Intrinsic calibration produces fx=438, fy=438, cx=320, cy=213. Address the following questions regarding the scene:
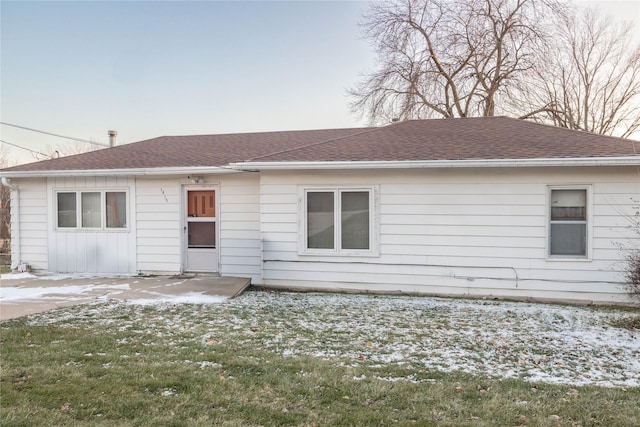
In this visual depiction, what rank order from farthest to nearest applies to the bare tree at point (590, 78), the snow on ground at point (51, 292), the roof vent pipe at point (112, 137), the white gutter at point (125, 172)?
the bare tree at point (590, 78), the roof vent pipe at point (112, 137), the white gutter at point (125, 172), the snow on ground at point (51, 292)

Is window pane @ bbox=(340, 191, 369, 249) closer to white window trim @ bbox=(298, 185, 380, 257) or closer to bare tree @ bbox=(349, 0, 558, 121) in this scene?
white window trim @ bbox=(298, 185, 380, 257)

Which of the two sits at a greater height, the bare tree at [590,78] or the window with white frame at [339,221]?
the bare tree at [590,78]

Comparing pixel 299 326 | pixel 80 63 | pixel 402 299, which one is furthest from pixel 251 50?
pixel 299 326

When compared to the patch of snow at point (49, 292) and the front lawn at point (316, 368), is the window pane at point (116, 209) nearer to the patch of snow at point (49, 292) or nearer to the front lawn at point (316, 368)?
the patch of snow at point (49, 292)

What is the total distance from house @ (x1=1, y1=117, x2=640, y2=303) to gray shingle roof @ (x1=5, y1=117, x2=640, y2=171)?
0.06 metres

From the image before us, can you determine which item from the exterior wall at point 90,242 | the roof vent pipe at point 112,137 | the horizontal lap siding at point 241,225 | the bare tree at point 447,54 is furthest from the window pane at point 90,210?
the bare tree at point 447,54

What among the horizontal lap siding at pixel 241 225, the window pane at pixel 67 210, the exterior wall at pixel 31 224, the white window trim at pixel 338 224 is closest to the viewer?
the white window trim at pixel 338 224

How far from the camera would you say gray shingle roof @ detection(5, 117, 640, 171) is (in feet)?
26.5

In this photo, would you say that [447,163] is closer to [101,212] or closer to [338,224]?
[338,224]

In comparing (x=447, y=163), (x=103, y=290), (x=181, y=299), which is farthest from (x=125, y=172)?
(x=447, y=163)

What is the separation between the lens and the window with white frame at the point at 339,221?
8.70 meters

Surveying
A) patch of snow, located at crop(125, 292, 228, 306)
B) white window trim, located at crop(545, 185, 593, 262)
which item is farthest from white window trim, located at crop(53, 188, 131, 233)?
white window trim, located at crop(545, 185, 593, 262)

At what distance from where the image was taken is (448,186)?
329 inches

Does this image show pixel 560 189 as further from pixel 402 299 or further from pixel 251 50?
pixel 251 50
